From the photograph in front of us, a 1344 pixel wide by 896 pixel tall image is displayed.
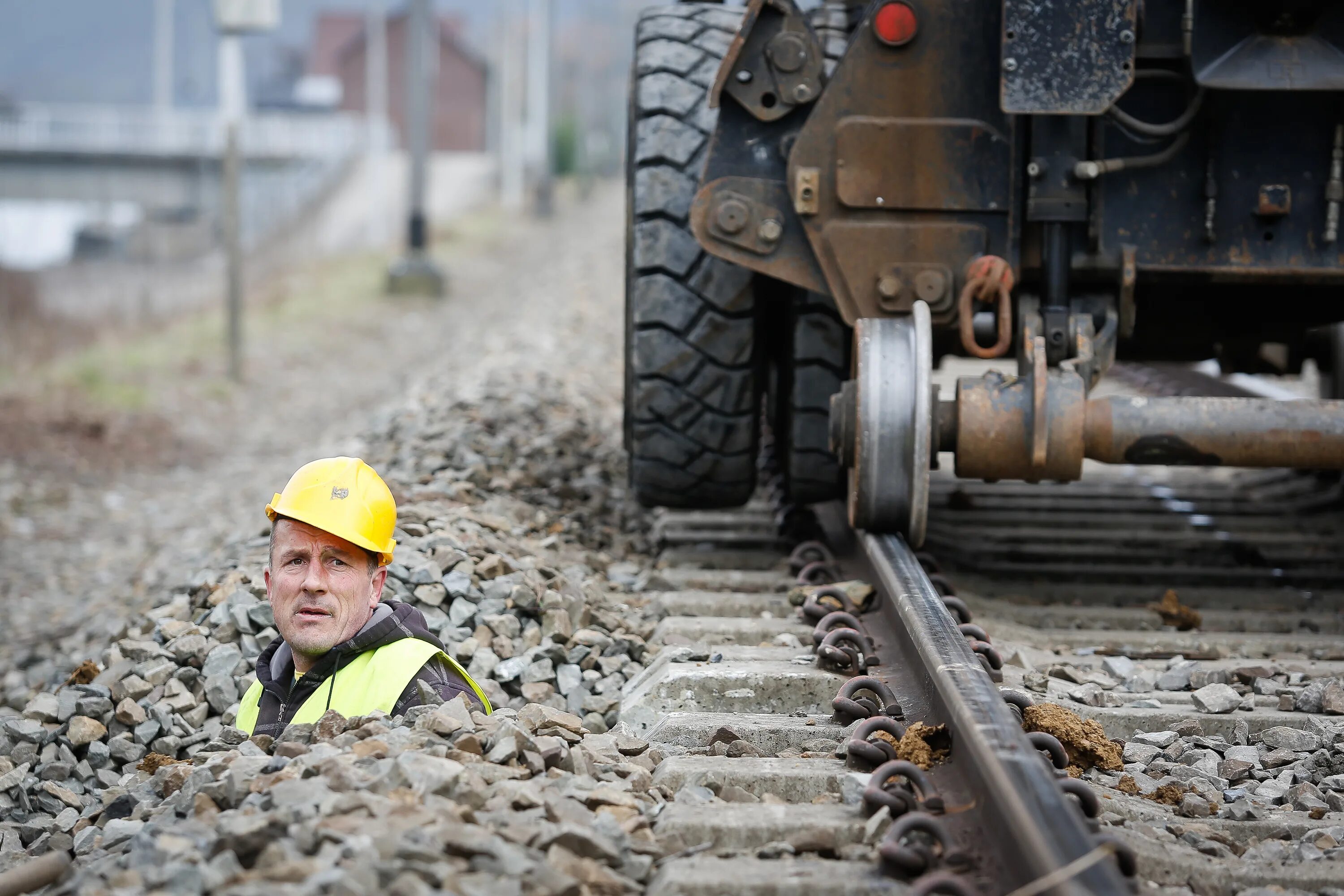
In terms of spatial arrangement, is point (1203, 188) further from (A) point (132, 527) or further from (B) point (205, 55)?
(B) point (205, 55)

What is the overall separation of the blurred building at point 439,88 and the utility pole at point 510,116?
94.3 ft

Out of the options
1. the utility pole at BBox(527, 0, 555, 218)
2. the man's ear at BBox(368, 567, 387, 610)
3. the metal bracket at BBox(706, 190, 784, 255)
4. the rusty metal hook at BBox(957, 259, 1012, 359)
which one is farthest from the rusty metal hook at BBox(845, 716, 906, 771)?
the utility pole at BBox(527, 0, 555, 218)

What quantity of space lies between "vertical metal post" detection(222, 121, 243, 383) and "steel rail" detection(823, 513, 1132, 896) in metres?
10.3

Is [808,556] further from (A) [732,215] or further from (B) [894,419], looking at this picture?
(A) [732,215]

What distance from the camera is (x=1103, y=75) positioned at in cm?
426

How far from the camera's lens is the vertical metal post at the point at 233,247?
13.6 metres

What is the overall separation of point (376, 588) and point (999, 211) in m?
2.21

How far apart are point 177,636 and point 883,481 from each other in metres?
2.02

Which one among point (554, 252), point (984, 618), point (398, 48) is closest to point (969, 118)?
point (984, 618)

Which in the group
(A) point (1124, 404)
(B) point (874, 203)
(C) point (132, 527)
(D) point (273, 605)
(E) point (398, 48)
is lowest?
(C) point (132, 527)

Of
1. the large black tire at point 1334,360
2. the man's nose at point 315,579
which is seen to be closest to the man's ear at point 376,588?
the man's nose at point 315,579

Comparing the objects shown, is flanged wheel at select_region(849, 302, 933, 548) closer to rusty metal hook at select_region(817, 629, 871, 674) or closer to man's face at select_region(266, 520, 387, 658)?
rusty metal hook at select_region(817, 629, 871, 674)

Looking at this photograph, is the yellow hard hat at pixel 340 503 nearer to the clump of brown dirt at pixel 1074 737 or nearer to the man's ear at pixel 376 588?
the man's ear at pixel 376 588

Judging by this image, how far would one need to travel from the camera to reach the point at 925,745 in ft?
10.5
